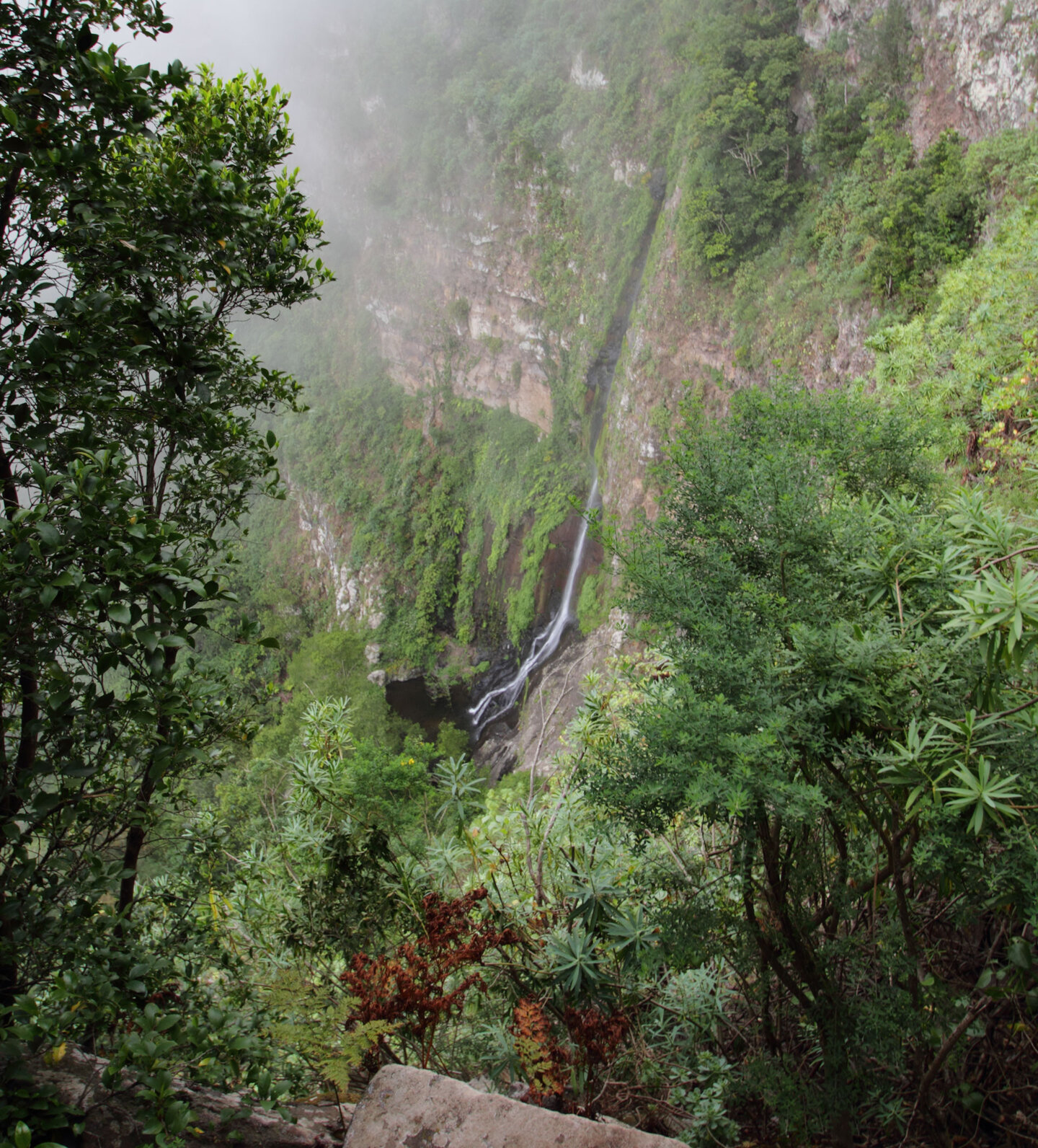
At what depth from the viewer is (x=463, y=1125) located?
1.73 meters

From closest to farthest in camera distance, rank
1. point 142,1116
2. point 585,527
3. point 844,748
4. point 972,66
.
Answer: point 142,1116 → point 844,748 → point 972,66 → point 585,527

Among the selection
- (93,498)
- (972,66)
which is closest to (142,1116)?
(93,498)

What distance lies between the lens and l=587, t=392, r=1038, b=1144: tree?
180 centimetres

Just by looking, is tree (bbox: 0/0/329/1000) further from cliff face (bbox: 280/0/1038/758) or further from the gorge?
cliff face (bbox: 280/0/1038/758)

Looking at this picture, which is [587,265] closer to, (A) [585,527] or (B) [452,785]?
Answer: (A) [585,527]

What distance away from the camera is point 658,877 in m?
2.58

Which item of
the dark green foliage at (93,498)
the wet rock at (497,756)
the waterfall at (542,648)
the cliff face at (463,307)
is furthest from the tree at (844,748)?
the cliff face at (463,307)

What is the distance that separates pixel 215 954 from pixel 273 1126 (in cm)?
61

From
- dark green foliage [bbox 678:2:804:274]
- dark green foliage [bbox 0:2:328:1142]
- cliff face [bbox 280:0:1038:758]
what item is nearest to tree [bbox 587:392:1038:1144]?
cliff face [bbox 280:0:1038:758]

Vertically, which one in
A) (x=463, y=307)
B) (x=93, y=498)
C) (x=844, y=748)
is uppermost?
(x=463, y=307)

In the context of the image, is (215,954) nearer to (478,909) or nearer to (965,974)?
(478,909)

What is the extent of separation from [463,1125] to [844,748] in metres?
1.50

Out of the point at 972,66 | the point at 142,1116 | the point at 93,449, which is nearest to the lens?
the point at 142,1116

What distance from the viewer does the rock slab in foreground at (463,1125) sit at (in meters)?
1.69
